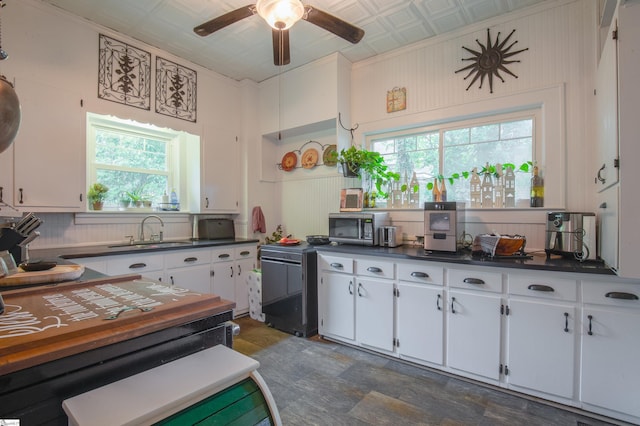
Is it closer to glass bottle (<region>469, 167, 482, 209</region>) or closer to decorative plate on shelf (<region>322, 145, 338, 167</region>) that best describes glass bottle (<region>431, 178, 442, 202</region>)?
glass bottle (<region>469, 167, 482, 209</region>)

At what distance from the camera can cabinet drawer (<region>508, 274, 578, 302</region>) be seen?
1.94 meters

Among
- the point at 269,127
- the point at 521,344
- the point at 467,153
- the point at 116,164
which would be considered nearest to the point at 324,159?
the point at 269,127

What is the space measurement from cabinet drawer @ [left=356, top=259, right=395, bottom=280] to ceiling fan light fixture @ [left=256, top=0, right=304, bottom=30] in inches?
76.3

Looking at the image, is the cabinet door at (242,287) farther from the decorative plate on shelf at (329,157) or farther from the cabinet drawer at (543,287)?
the cabinet drawer at (543,287)

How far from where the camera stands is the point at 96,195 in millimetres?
3094

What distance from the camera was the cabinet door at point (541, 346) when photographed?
1.94 metres

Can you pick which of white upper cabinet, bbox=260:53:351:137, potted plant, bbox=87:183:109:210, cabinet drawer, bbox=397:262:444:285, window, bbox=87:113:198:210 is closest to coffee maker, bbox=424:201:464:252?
cabinet drawer, bbox=397:262:444:285

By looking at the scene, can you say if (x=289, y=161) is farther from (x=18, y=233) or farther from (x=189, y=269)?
(x=18, y=233)

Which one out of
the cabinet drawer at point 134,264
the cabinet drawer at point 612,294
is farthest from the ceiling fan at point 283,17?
the cabinet drawer at point 612,294

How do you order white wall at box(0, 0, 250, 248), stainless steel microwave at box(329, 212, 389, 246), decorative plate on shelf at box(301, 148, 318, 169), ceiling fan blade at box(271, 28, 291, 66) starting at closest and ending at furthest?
ceiling fan blade at box(271, 28, 291, 66) < white wall at box(0, 0, 250, 248) < stainless steel microwave at box(329, 212, 389, 246) < decorative plate on shelf at box(301, 148, 318, 169)

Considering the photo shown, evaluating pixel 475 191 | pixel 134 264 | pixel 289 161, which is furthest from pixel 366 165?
pixel 134 264

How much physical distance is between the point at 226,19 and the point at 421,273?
7.64 ft

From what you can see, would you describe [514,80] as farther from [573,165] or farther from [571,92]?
[573,165]

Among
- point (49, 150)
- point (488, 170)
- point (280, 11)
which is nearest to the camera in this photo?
point (280, 11)
